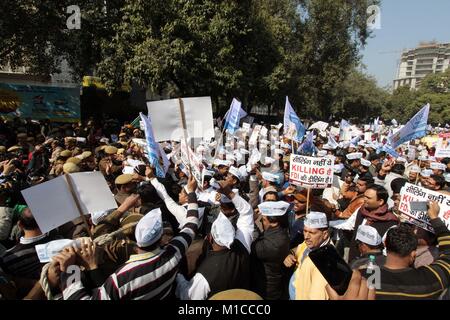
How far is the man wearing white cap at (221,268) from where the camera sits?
9.78 feet

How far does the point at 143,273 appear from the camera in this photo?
2.62m

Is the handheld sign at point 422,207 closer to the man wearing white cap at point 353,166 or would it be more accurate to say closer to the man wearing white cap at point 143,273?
the man wearing white cap at point 143,273

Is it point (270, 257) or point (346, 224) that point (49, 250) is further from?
point (346, 224)

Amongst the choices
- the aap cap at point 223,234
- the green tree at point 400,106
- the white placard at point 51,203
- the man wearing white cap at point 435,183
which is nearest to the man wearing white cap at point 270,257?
the aap cap at point 223,234

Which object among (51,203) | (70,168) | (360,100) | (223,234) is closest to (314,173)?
(223,234)

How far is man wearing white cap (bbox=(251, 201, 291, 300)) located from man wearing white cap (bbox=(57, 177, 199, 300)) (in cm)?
84

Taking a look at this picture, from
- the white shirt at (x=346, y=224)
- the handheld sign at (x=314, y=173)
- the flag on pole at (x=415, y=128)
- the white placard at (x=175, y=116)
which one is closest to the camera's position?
the white placard at (x=175, y=116)

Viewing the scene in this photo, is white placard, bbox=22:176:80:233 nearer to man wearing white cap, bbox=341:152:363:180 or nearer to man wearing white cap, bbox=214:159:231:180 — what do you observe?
man wearing white cap, bbox=214:159:231:180

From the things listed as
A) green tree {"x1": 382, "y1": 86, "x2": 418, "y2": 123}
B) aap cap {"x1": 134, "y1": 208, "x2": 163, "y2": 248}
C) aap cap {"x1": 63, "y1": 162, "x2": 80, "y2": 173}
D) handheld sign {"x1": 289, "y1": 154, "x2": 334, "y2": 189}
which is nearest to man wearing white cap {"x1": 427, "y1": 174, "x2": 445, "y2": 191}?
handheld sign {"x1": 289, "y1": 154, "x2": 334, "y2": 189}

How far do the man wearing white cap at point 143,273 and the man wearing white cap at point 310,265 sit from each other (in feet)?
3.02

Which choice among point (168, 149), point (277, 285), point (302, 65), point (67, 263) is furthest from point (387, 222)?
point (302, 65)

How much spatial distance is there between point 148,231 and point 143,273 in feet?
0.95
